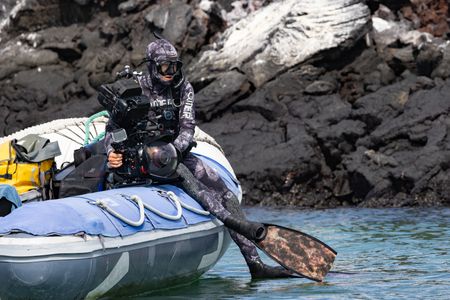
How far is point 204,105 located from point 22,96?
18.8 ft

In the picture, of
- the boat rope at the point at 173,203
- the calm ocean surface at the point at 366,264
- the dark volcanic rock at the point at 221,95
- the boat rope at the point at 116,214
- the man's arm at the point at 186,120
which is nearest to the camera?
the boat rope at the point at 116,214

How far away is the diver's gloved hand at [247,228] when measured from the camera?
8648 millimetres

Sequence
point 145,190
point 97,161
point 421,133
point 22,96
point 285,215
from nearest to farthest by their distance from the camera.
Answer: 1. point 145,190
2. point 97,161
3. point 285,215
4. point 421,133
5. point 22,96

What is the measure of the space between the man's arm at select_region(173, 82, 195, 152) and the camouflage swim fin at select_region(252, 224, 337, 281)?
37.7 inches

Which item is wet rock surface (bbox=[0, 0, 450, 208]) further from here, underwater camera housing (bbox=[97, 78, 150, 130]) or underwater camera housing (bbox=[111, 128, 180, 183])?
underwater camera housing (bbox=[97, 78, 150, 130])

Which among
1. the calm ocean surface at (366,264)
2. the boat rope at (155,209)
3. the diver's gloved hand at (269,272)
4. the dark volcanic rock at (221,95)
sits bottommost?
the calm ocean surface at (366,264)

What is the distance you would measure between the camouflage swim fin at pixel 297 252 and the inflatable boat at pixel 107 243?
0.45 metres

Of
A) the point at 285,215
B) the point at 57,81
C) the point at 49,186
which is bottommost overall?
the point at 285,215

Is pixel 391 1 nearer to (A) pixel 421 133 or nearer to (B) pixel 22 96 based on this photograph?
(A) pixel 421 133

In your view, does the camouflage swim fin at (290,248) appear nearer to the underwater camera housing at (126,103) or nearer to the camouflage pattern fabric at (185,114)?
the camouflage pattern fabric at (185,114)

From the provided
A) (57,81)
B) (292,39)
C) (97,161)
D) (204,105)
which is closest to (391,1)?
(292,39)

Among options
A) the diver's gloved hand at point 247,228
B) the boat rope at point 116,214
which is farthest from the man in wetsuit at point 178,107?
the boat rope at point 116,214

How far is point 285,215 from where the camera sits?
52.7 feet

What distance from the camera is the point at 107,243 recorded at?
7438 millimetres
